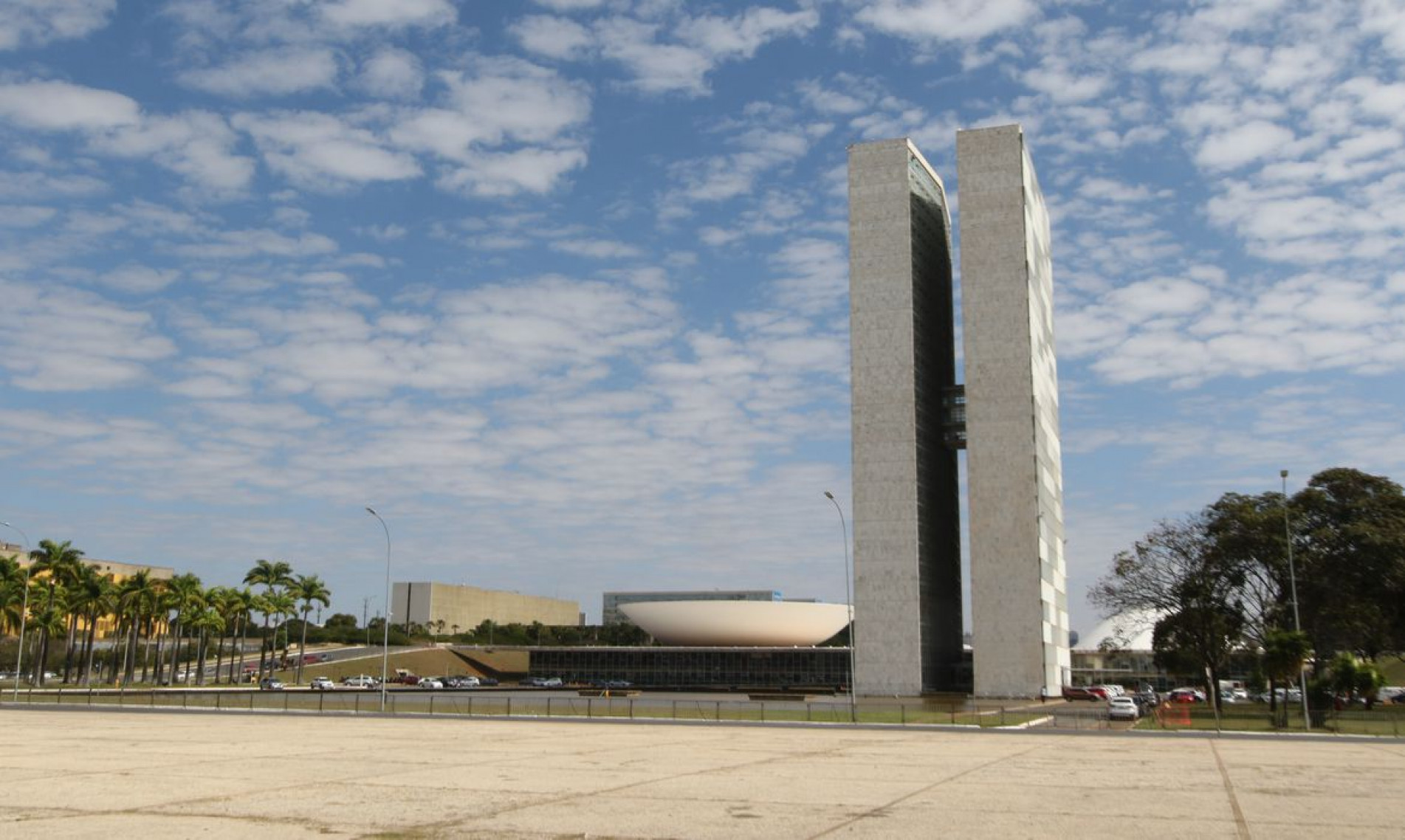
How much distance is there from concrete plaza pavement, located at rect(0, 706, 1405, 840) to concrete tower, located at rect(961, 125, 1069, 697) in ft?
203

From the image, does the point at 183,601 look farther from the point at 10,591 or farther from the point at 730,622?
the point at 730,622

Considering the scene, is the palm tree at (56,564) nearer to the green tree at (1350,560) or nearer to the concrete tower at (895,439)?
the concrete tower at (895,439)

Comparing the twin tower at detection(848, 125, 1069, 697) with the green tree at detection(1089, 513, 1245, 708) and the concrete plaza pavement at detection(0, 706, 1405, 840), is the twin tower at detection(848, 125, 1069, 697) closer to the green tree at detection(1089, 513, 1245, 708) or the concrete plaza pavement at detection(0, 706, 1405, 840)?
Answer: the green tree at detection(1089, 513, 1245, 708)

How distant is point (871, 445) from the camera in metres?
106

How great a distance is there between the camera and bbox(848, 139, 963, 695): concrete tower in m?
102

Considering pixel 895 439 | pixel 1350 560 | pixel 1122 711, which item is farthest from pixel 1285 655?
pixel 895 439

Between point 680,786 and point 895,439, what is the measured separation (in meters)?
86.0

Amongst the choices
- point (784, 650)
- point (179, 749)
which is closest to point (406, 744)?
point (179, 749)

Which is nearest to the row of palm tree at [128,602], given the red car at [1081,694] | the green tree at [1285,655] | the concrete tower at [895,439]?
the concrete tower at [895,439]

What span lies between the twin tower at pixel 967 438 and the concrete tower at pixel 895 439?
153mm

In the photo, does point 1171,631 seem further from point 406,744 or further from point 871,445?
point 406,744

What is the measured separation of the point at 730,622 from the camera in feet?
434

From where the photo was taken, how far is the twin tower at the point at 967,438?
3959 inches

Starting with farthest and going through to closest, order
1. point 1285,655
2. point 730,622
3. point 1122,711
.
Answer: point 730,622
point 1122,711
point 1285,655
